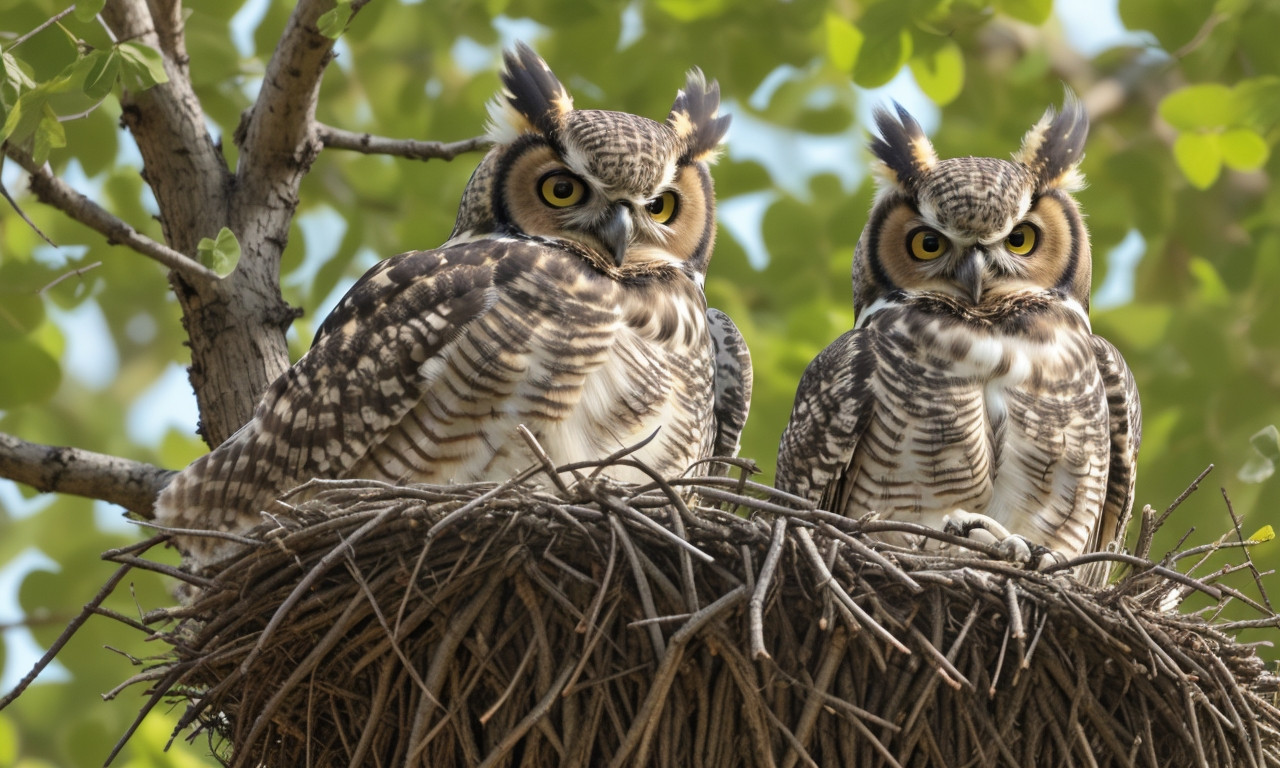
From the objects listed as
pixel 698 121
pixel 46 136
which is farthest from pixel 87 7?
pixel 698 121

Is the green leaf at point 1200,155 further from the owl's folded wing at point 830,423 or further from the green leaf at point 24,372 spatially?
the green leaf at point 24,372

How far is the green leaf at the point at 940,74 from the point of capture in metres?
3.72

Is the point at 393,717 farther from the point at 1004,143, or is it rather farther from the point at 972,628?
the point at 1004,143

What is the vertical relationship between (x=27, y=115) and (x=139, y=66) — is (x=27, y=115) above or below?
below

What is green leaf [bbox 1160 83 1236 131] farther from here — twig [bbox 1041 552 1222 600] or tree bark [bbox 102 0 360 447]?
tree bark [bbox 102 0 360 447]

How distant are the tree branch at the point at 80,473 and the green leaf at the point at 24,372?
2.10 ft

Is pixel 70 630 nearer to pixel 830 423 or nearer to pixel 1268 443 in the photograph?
pixel 830 423

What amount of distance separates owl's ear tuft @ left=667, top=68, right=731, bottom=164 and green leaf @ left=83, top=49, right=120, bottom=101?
3.91 feet

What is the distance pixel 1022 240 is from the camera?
3072mm

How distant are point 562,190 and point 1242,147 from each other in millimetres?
2026

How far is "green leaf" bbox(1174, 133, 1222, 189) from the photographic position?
3779 mm

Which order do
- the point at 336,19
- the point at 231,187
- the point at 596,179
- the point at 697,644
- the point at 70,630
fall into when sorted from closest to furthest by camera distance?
the point at 697,644
the point at 70,630
the point at 336,19
the point at 596,179
the point at 231,187

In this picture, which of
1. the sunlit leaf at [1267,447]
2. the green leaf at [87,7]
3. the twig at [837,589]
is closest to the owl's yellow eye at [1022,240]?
the sunlit leaf at [1267,447]

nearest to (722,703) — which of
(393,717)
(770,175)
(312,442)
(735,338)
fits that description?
(393,717)
